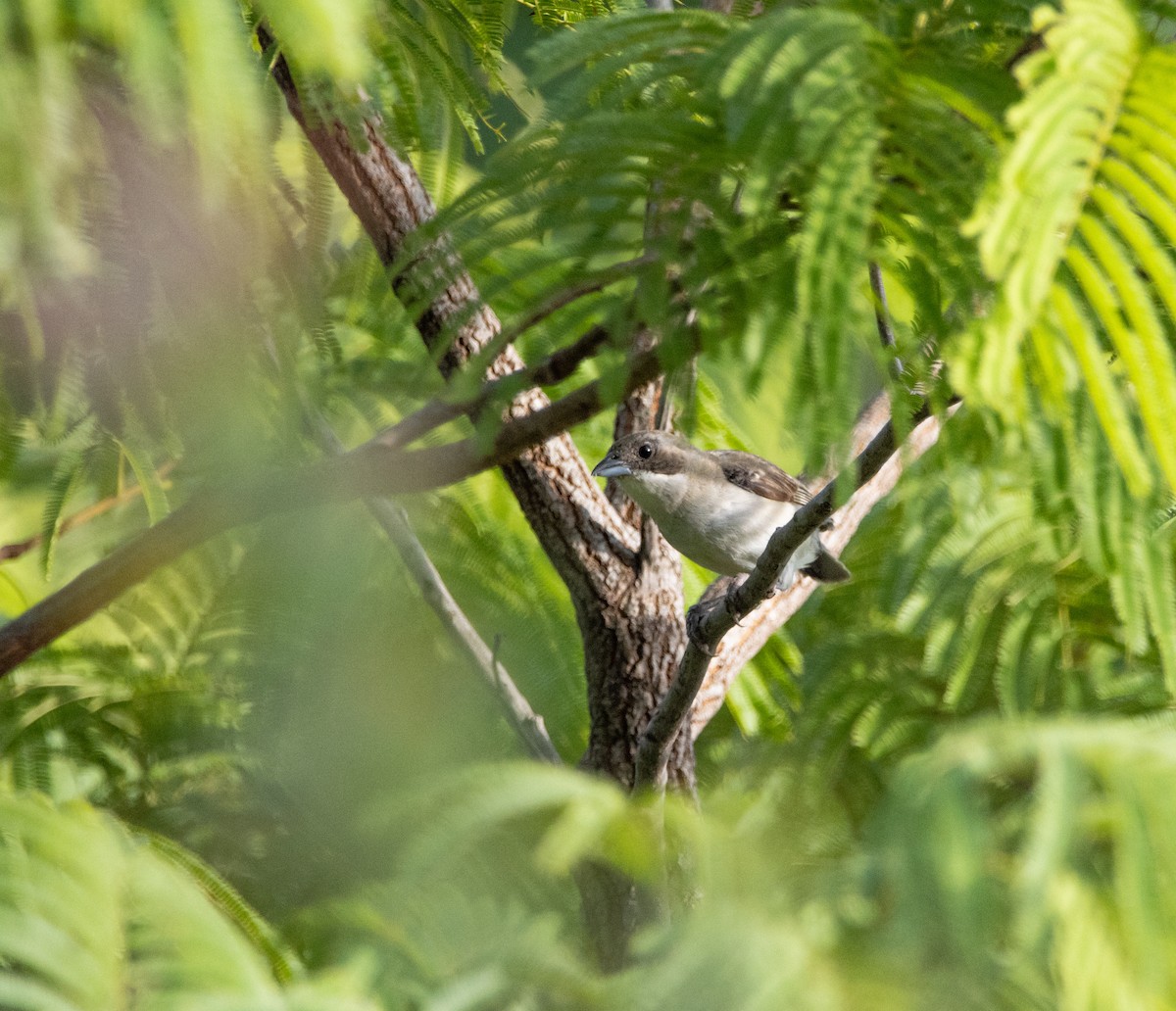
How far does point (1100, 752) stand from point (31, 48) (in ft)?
5.03

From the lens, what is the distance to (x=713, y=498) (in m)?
5.50

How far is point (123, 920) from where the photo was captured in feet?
5.63

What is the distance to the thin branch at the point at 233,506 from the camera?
3436 millimetres

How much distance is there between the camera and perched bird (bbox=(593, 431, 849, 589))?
494 cm

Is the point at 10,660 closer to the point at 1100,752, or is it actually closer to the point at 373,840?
the point at 373,840

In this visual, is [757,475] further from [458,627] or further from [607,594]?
[458,627]

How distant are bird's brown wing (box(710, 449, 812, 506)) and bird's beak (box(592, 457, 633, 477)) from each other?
35.2 inches

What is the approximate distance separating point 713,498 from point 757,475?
0.45 meters

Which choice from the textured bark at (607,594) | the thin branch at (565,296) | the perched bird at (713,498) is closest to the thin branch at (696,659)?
the textured bark at (607,594)

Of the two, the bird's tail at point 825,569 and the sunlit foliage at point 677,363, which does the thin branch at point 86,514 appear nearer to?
the sunlit foliage at point 677,363

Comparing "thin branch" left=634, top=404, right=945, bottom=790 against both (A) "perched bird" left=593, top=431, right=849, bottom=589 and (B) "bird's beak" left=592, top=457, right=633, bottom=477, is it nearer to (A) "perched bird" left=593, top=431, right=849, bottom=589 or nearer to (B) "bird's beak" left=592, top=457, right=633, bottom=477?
(A) "perched bird" left=593, top=431, right=849, bottom=589

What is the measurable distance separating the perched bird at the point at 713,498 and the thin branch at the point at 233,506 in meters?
1.40

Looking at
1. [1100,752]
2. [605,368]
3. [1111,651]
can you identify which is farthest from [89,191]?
[1111,651]

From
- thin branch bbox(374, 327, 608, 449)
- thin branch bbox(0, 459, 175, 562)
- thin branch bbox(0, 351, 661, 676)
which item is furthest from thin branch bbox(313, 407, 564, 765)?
thin branch bbox(374, 327, 608, 449)
